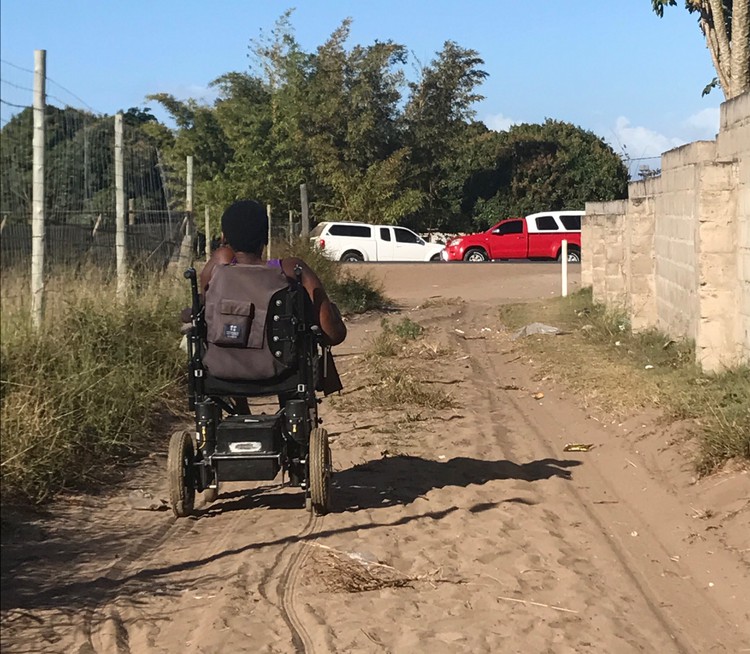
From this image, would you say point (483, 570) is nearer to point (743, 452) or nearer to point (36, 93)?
point (743, 452)

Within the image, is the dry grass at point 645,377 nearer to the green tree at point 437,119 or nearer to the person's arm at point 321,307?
the person's arm at point 321,307

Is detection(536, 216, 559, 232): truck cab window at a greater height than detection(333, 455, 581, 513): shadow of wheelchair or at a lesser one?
greater

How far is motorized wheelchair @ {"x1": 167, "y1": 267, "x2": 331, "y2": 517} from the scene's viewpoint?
6035 mm

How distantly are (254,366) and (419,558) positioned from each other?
4.43 feet

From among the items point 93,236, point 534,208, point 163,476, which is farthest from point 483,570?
point 534,208

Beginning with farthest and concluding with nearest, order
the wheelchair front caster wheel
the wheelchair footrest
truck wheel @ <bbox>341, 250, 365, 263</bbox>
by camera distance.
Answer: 1. truck wheel @ <bbox>341, 250, 365, 263</bbox>
2. the wheelchair front caster wheel
3. the wheelchair footrest

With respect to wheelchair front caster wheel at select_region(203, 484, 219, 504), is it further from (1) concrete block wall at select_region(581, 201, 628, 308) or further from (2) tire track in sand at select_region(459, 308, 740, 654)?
(1) concrete block wall at select_region(581, 201, 628, 308)

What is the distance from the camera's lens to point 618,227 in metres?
17.1

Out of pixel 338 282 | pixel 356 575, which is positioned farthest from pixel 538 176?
pixel 356 575

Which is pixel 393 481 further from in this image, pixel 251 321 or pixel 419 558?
pixel 251 321

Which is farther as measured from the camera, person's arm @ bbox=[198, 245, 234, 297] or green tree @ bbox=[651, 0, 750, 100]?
green tree @ bbox=[651, 0, 750, 100]

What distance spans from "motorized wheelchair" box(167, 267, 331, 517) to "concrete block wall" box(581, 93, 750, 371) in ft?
15.7

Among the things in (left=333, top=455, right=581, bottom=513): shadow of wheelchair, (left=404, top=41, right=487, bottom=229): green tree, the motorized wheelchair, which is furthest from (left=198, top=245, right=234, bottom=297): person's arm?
(left=404, top=41, right=487, bottom=229): green tree

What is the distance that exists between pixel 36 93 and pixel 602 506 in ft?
16.6
